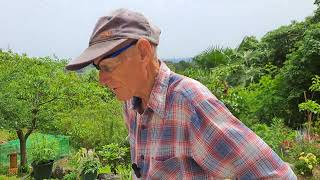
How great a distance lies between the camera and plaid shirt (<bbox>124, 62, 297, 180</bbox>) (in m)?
1.32

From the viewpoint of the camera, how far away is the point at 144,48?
1.38 meters

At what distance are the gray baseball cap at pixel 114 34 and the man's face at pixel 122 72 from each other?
0.03 meters

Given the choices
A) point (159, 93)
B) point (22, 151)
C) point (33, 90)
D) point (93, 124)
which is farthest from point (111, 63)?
point (22, 151)

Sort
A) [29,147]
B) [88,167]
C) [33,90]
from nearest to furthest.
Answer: [88,167] < [33,90] < [29,147]

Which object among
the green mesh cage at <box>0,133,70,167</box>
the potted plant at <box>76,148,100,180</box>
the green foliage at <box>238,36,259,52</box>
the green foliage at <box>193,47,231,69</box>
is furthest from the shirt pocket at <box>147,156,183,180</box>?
the green foliage at <box>238,36,259,52</box>

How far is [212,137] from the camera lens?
1.34 m

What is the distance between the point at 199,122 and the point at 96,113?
8.02 metres

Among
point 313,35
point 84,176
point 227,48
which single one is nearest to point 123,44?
point 84,176

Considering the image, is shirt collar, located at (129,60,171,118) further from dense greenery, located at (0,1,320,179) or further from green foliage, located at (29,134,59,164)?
green foliage, located at (29,134,59,164)

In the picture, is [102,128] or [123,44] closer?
[123,44]

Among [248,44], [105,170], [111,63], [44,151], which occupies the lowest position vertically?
[105,170]

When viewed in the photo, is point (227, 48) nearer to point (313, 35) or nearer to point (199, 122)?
point (313, 35)

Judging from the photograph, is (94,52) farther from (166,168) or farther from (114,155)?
(114,155)

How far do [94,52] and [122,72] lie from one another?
105 mm
